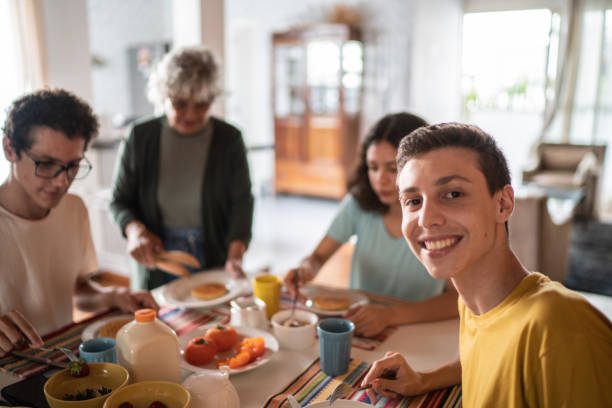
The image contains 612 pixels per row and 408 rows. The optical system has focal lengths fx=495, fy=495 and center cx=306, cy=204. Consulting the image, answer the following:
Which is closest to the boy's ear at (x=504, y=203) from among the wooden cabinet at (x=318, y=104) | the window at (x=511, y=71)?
the wooden cabinet at (x=318, y=104)

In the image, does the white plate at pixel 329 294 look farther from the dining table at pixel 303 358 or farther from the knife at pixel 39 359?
the knife at pixel 39 359

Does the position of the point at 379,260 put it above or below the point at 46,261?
below

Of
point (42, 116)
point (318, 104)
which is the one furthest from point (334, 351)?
point (318, 104)

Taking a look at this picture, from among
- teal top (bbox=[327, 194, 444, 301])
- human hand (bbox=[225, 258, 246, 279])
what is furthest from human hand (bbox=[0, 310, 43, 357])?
teal top (bbox=[327, 194, 444, 301])

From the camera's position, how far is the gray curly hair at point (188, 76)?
6.07 ft

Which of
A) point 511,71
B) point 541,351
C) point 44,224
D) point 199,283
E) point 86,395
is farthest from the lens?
point 511,71

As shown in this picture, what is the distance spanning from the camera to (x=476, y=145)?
85 centimetres

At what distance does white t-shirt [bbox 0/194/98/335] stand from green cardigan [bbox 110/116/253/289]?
0.33 metres

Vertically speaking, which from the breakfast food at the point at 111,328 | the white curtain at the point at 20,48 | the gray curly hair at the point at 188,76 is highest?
the white curtain at the point at 20,48

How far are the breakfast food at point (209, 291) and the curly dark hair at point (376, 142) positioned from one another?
23.2 inches

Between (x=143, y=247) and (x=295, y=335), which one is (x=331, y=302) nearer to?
(x=295, y=335)

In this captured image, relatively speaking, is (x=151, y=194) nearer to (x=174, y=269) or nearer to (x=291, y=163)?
(x=174, y=269)

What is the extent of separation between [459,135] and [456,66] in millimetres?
6492

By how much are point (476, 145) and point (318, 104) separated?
6.02 m
